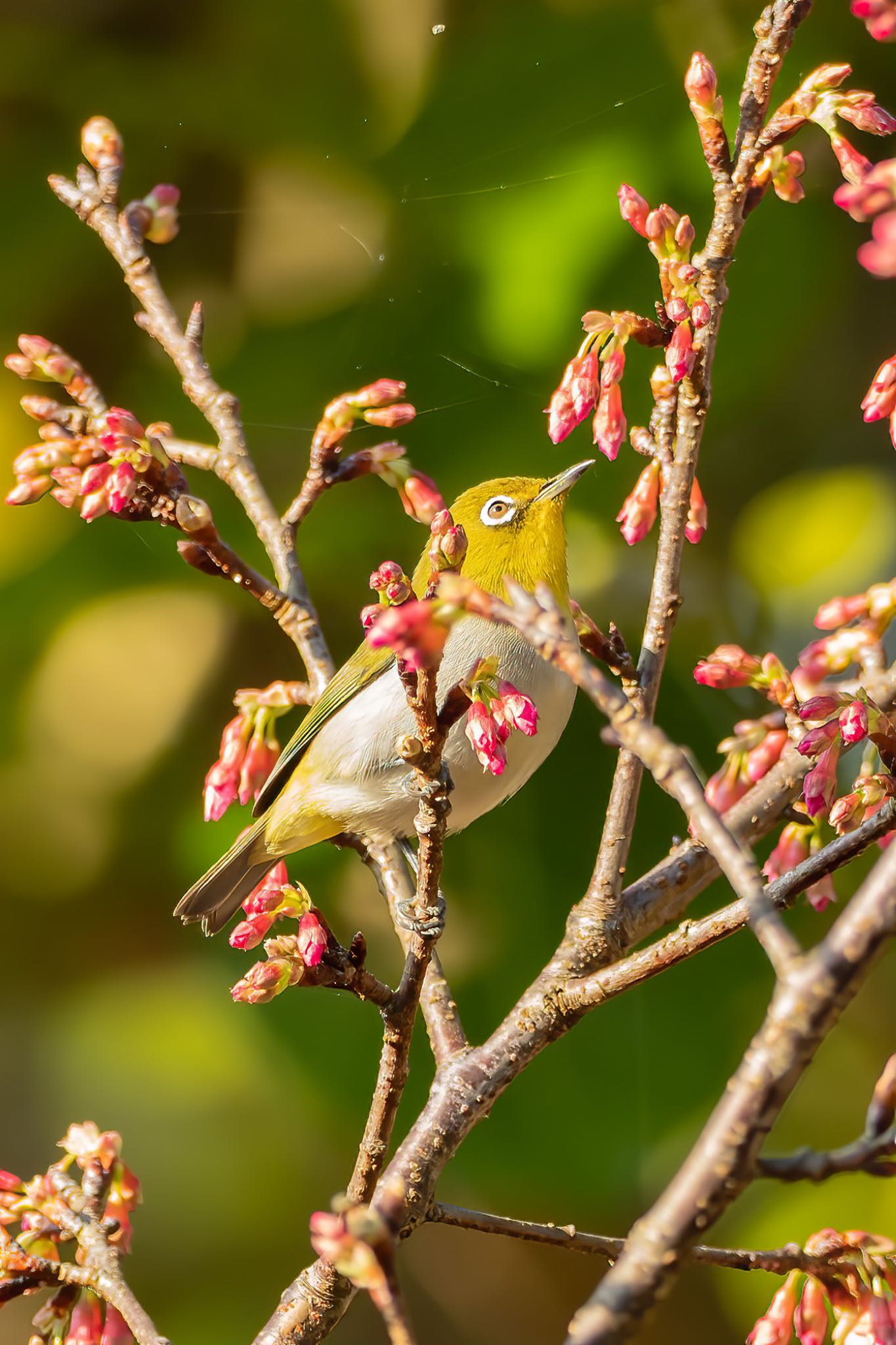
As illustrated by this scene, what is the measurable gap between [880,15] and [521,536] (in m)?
0.99

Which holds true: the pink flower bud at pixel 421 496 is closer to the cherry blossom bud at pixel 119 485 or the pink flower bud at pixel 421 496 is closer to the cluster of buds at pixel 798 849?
the cherry blossom bud at pixel 119 485

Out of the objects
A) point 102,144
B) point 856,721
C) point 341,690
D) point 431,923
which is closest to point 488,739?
point 431,923

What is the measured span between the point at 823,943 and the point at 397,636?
22 cm

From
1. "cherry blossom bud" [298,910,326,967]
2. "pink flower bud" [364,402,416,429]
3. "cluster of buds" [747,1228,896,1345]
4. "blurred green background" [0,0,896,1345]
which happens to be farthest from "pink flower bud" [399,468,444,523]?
"blurred green background" [0,0,896,1345]

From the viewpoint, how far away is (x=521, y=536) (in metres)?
1.71

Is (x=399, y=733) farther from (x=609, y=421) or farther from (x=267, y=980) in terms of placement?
(x=267, y=980)

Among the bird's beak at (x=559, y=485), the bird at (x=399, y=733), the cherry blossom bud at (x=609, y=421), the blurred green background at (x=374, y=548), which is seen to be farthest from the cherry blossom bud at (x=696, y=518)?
the blurred green background at (x=374, y=548)

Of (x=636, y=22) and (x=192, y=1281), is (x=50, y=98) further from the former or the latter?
(x=192, y=1281)

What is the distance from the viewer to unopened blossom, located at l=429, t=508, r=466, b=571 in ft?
2.21

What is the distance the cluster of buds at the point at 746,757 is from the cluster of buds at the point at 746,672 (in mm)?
39

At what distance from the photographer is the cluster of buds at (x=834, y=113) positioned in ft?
3.18

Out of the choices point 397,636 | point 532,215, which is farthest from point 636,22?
point 397,636

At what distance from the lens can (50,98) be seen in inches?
89.0

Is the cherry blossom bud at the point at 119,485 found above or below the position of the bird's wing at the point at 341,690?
below
